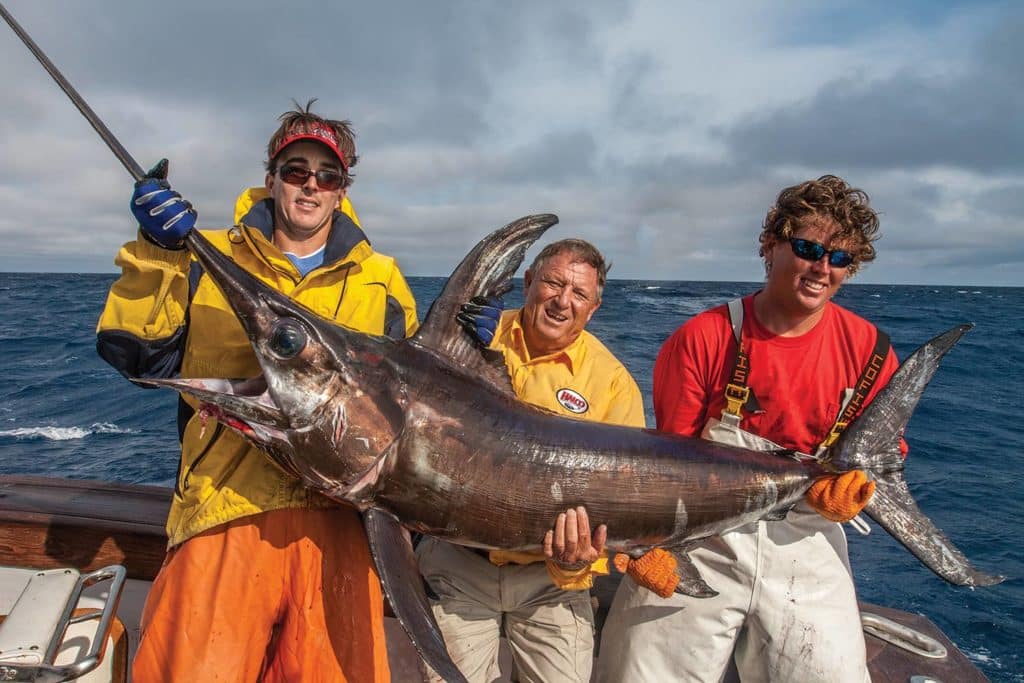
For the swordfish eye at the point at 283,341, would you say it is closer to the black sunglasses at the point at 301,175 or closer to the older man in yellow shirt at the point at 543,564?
the black sunglasses at the point at 301,175

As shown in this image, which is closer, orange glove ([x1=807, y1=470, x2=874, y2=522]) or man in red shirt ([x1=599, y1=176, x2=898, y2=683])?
orange glove ([x1=807, y1=470, x2=874, y2=522])

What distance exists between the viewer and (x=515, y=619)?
2857mm

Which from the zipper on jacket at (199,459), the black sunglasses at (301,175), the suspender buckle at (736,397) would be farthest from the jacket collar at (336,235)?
the suspender buckle at (736,397)

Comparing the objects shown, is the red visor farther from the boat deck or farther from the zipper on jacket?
the boat deck

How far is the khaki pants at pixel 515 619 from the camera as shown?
2.77m

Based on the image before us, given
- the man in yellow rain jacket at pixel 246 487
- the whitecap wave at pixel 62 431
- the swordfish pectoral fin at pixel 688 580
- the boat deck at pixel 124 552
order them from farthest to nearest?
the whitecap wave at pixel 62 431
the boat deck at pixel 124 552
the swordfish pectoral fin at pixel 688 580
the man in yellow rain jacket at pixel 246 487

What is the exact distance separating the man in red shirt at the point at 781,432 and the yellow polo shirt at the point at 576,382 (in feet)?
1.13

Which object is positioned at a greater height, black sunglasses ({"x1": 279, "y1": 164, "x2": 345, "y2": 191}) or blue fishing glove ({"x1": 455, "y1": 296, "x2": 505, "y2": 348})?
black sunglasses ({"x1": 279, "y1": 164, "x2": 345, "y2": 191})

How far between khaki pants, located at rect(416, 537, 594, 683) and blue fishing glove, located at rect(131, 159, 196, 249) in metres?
1.86

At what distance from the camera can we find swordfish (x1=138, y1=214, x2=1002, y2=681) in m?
2.06

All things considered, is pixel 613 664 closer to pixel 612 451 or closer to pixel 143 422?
pixel 612 451

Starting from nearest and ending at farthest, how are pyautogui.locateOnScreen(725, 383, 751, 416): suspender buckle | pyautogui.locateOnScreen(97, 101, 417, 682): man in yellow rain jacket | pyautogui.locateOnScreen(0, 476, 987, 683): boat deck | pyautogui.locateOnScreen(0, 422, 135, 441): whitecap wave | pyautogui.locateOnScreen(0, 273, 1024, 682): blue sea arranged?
1. pyautogui.locateOnScreen(97, 101, 417, 682): man in yellow rain jacket
2. pyautogui.locateOnScreen(725, 383, 751, 416): suspender buckle
3. pyautogui.locateOnScreen(0, 476, 987, 683): boat deck
4. pyautogui.locateOnScreen(0, 273, 1024, 682): blue sea
5. pyautogui.locateOnScreen(0, 422, 135, 441): whitecap wave

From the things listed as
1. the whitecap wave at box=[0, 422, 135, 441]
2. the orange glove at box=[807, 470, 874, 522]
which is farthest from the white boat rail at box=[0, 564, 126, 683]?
the whitecap wave at box=[0, 422, 135, 441]

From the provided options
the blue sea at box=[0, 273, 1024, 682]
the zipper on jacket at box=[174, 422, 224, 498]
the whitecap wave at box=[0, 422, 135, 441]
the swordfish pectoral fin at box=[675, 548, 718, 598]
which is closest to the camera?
the zipper on jacket at box=[174, 422, 224, 498]
